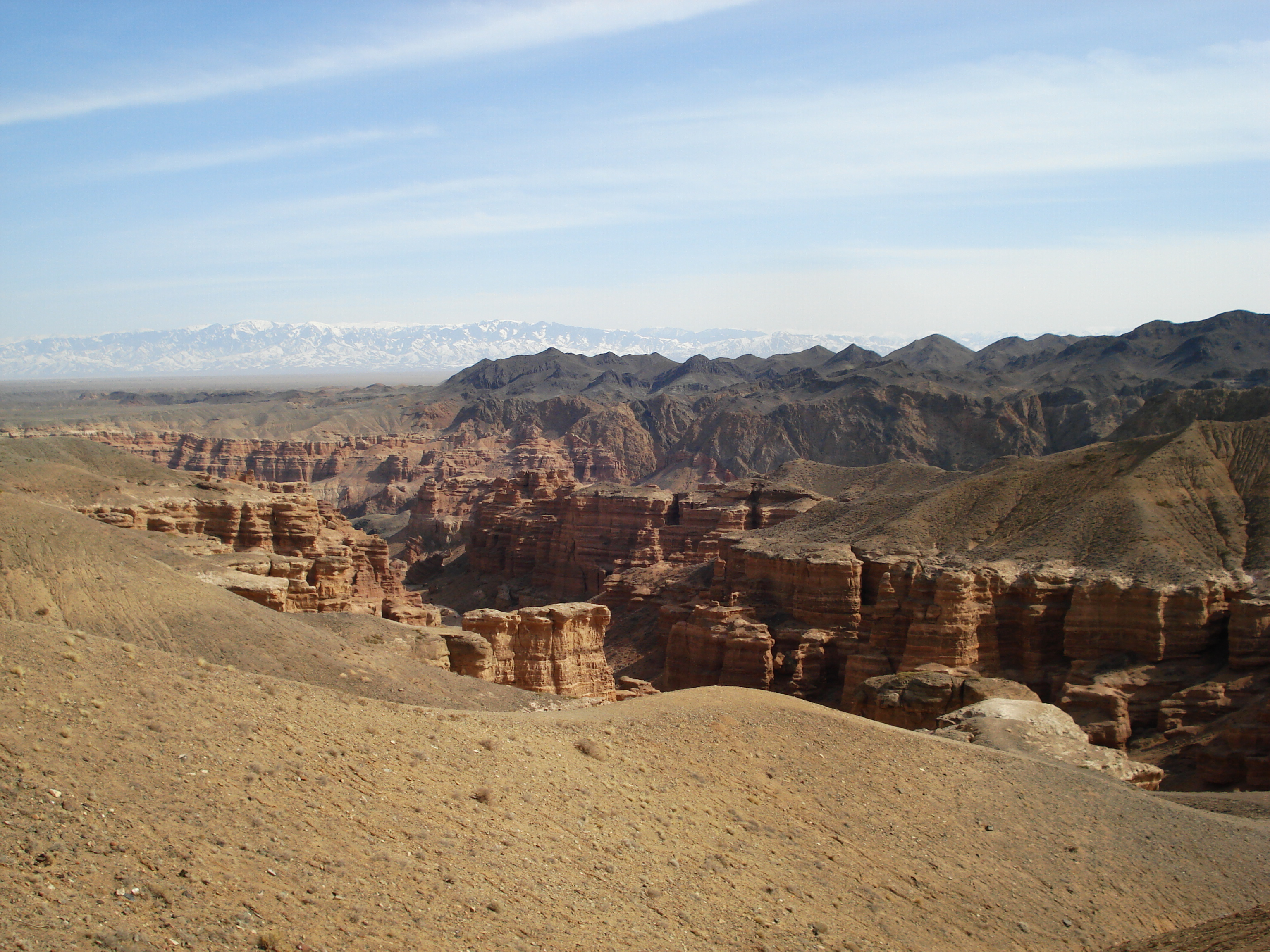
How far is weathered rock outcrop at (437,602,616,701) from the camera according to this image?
33.7 m

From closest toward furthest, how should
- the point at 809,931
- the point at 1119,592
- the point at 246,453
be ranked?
1. the point at 809,931
2. the point at 1119,592
3. the point at 246,453

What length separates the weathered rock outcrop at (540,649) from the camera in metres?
33.7

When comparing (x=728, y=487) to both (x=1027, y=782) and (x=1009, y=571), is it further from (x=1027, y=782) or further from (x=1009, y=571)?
(x=1027, y=782)

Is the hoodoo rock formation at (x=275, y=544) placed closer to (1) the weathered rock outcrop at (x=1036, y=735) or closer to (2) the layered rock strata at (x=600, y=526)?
(2) the layered rock strata at (x=600, y=526)

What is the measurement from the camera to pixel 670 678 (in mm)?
54031

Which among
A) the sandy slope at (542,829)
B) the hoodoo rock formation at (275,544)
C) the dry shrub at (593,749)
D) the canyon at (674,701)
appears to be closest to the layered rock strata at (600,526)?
the canyon at (674,701)

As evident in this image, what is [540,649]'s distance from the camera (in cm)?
3709

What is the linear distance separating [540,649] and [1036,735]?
1690 cm

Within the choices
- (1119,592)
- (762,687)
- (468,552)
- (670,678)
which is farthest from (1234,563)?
(468,552)

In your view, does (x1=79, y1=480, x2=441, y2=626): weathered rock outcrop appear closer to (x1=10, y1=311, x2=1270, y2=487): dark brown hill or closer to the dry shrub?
the dry shrub

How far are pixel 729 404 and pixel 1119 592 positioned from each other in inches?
4682

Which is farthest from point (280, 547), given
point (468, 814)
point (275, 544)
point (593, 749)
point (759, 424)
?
point (759, 424)

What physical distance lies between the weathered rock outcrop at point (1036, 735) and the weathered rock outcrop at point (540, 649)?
42.9 feet

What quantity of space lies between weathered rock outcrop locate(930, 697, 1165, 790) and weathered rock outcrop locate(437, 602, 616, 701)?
13.1 meters
